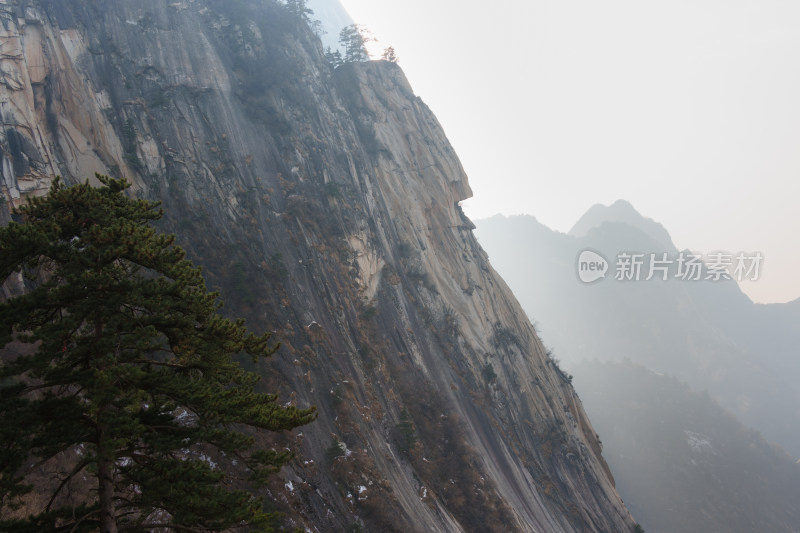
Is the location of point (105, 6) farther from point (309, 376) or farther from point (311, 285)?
point (309, 376)

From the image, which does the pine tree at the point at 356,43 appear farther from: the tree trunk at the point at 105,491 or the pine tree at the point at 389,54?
the tree trunk at the point at 105,491

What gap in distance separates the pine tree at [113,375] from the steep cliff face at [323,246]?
404 inches

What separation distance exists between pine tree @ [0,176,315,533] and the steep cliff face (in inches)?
404

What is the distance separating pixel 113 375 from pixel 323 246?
22549 mm

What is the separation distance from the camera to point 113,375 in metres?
7.10

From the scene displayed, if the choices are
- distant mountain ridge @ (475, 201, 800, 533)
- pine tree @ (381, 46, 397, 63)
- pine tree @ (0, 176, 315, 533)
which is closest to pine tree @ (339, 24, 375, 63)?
pine tree @ (381, 46, 397, 63)

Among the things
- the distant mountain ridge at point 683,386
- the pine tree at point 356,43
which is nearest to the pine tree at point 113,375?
the pine tree at point 356,43

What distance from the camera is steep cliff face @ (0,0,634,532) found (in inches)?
866

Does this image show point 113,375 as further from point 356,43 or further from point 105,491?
point 356,43

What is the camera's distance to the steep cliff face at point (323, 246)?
2198 cm

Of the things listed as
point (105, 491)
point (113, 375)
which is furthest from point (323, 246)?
point (105, 491)

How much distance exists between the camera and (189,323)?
8336 mm

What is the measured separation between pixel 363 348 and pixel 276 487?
10674 millimetres

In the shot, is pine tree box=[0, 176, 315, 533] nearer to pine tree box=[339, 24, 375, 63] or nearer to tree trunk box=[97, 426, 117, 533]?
tree trunk box=[97, 426, 117, 533]
